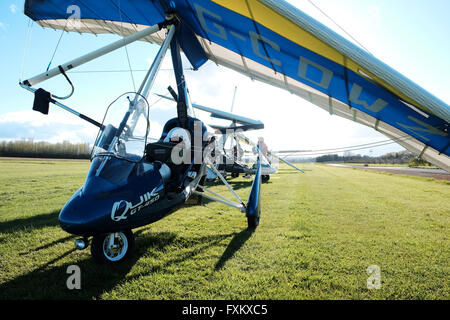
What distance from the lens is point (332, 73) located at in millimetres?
3213

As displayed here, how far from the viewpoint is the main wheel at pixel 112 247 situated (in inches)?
105

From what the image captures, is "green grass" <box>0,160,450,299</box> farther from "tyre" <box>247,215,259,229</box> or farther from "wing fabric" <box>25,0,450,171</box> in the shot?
"wing fabric" <box>25,0,450,171</box>

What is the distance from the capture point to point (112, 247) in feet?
9.13

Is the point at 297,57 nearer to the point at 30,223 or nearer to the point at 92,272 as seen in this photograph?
the point at 92,272

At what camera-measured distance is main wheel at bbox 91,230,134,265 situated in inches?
105

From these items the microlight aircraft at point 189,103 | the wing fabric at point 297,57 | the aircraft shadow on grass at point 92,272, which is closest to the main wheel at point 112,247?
the microlight aircraft at point 189,103

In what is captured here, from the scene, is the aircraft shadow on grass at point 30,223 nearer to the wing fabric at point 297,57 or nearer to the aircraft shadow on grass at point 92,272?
the aircraft shadow on grass at point 92,272

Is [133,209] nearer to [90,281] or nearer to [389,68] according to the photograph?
[90,281]

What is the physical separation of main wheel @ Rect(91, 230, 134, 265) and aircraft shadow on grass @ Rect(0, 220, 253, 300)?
4.9 inches

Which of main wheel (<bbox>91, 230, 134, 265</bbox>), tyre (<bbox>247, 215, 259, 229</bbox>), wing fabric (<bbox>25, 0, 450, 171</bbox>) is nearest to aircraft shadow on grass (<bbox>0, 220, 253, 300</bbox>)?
main wheel (<bbox>91, 230, 134, 265</bbox>)

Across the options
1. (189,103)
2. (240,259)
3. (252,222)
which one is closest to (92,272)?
(240,259)

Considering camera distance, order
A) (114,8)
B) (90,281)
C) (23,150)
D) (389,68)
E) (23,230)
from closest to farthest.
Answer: (389,68)
(90,281)
(23,230)
(114,8)
(23,150)
